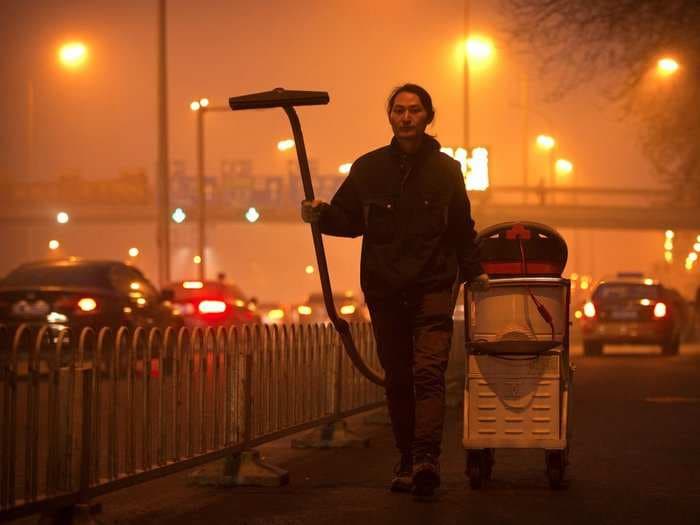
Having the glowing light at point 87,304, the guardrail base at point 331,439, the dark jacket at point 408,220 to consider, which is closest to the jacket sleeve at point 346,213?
the dark jacket at point 408,220

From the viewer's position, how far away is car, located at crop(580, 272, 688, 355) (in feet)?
107

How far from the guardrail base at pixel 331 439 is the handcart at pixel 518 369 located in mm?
3088

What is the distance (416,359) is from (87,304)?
13775 millimetres

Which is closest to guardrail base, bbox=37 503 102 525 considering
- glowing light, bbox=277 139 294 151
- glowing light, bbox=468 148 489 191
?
glowing light, bbox=277 139 294 151

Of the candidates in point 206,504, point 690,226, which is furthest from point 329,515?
point 690,226

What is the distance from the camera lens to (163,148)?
41.8 m

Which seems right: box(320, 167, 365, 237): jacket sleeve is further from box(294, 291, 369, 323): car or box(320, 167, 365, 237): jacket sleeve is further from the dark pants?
box(294, 291, 369, 323): car

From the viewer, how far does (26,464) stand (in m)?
7.62

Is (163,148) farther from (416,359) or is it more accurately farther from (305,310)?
(416,359)

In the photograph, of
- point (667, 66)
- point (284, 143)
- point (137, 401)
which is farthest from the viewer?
point (284, 143)

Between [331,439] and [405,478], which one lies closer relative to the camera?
[405,478]

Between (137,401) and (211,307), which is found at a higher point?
(211,307)

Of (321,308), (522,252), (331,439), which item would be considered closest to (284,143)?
(321,308)

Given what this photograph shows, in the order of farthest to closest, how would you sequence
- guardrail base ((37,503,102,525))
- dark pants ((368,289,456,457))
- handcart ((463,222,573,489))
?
1. handcart ((463,222,573,489))
2. dark pants ((368,289,456,457))
3. guardrail base ((37,503,102,525))
